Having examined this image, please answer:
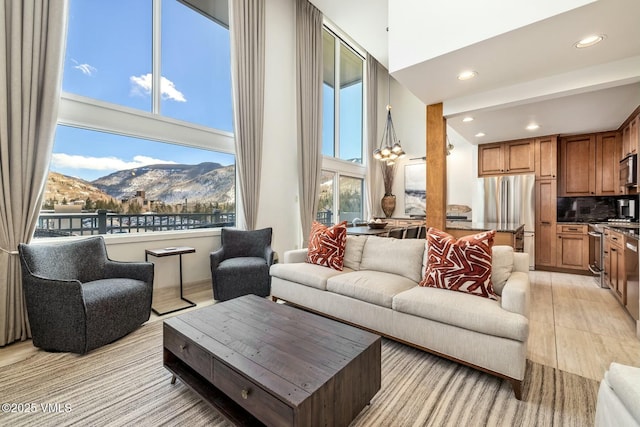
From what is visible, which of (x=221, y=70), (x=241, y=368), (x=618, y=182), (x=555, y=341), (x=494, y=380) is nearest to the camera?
(x=241, y=368)

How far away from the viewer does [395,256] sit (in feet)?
9.34

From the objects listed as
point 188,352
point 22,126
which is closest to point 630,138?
point 188,352

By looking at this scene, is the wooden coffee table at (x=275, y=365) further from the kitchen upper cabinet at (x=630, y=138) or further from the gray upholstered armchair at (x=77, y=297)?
the kitchen upper cabinet at (x=630, y=138)

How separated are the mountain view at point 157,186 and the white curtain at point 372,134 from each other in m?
3.79

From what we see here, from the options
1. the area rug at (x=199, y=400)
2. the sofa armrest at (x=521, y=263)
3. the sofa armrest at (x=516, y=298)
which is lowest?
the area rug at (x=199, y=400)

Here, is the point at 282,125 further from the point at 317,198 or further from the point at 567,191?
the point at 567,191

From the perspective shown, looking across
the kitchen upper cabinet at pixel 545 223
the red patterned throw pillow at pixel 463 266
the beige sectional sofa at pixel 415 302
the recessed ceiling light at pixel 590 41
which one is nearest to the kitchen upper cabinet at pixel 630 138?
the kitchen upper cabinet at pixel 545 223

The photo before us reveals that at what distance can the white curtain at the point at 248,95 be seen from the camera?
3.97 meters

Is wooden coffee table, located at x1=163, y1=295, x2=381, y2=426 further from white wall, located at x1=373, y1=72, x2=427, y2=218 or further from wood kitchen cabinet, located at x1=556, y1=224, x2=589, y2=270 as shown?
white wall, located at x1=373, y1=72, x2=427, y2=218

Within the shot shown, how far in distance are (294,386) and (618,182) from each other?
6.09 m

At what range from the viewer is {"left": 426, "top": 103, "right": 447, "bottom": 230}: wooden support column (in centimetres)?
362

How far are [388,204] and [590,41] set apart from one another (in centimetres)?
520

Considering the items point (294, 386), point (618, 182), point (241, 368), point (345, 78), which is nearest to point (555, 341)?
point (294, 386)

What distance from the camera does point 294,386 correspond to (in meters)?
1.18
